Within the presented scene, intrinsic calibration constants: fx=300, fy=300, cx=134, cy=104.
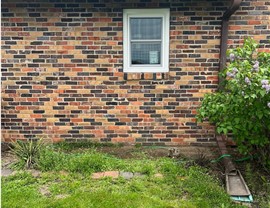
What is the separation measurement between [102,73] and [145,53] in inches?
31.7

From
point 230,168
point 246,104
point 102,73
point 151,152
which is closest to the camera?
point 246,104

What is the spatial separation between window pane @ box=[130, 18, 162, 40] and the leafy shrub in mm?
1458

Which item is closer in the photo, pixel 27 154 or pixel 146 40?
pixel 27 154

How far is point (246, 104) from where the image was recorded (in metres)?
3.80

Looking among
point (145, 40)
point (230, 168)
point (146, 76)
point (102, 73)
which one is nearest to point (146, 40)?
point (145, 40)

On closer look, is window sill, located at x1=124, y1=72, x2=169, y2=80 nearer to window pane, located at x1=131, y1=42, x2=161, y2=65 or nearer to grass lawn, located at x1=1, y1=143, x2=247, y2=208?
window pane, located at x1=131, y1=42, x2=161, y2=65

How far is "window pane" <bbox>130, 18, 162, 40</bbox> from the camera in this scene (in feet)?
16.5

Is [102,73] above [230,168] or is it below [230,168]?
above

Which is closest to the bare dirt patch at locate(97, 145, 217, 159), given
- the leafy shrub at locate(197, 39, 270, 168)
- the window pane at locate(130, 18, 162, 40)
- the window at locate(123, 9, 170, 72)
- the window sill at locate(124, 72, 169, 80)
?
the leafy shrub at locate(197, 39, 270, 168)

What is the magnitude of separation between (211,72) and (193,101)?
57cm

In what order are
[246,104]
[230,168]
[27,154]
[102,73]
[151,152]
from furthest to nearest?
[102,73]
[151,152]
[27,154]
[230,168]
[246,104]

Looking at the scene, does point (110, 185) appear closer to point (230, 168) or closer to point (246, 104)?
point (230, 168)

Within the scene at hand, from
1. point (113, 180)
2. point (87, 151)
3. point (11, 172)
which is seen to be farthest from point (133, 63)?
point (11, 172)

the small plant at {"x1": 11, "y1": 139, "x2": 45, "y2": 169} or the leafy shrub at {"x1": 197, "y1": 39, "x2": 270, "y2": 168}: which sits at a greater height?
the leafy shrub at {"x1": 197, "y1": 39, "x2": 270, "y2": 168}
